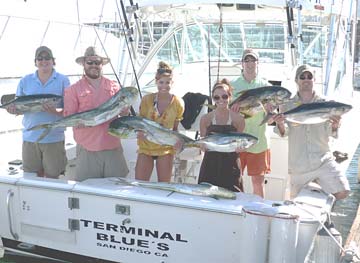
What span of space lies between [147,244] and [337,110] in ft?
5.02

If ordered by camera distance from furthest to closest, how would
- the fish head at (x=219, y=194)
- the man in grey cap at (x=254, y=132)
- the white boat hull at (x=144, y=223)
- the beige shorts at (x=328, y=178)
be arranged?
the man in grey cap at (x=254, y=132) → the beige shorts at (x=328, y=178) → the fish head at (x=219, y=194) → the white boat hull at (x=144, y=223)

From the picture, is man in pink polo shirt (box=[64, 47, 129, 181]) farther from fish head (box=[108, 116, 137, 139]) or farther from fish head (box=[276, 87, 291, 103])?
fish head (box=[276, 87, 291, 103])

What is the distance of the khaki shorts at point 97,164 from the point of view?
143 inches

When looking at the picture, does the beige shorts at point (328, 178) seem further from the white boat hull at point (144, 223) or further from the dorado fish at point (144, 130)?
the dorado fish at point (144, 130)

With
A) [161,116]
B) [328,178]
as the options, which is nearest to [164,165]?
[161,116]

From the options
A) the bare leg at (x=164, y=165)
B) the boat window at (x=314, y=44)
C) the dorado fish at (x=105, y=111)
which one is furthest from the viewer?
the boat window at (x=314, y=44)

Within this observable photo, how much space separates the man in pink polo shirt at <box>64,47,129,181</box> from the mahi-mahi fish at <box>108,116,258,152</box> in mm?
203

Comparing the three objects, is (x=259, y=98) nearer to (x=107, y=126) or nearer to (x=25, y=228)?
(x=107, y=126)

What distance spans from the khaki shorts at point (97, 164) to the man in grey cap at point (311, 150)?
4.07 ft

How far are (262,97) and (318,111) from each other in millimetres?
397

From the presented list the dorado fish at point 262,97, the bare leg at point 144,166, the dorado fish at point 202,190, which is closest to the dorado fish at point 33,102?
the bare leg at point 144,166

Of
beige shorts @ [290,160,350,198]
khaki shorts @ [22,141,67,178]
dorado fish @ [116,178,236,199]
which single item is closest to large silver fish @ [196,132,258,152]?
dorado fish @ [116,178,236,199]

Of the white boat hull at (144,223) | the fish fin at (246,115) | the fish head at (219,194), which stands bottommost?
the white boat hull at (144,223)

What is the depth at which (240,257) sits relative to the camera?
2869 millimetres
